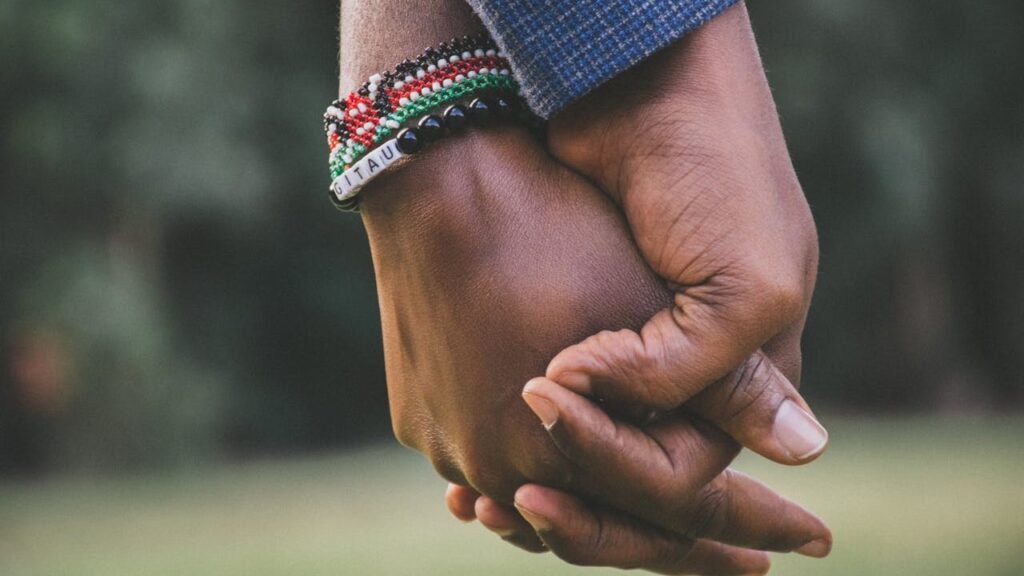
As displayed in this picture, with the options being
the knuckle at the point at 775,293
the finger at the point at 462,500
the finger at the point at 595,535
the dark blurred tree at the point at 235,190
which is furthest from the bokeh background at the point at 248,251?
the knuckle at the point at 775,293

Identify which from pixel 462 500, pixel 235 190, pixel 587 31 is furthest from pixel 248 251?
pixel 587 31

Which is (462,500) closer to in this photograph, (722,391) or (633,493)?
(633,493)

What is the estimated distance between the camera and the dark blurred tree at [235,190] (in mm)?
12047

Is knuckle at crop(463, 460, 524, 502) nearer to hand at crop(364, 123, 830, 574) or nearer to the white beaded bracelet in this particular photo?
hand at crop(364, 123, 830, 574)

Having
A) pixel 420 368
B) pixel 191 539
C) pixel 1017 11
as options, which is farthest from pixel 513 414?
pixel 1017 11

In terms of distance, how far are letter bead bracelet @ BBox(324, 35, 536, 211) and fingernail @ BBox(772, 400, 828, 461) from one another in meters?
→ 0.49

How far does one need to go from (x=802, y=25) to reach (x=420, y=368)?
1237 centimetres

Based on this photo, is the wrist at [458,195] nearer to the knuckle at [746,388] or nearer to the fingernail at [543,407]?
the fingernail at [543,407]

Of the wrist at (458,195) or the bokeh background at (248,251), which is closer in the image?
the wrist at (458,195)

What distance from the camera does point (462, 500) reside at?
184 centimetres

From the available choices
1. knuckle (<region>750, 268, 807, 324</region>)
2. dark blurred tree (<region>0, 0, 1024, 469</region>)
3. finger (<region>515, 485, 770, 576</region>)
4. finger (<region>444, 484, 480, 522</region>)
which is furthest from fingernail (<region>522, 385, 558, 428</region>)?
dark blurred tree (<region>0, 0, 1024, 469</region>)

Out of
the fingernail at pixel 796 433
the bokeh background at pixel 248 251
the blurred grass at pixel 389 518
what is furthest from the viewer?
the bokeh background at pixel 248 251

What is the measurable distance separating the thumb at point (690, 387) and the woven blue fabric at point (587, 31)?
0.29 meters

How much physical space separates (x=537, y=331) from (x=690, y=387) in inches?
7.5
